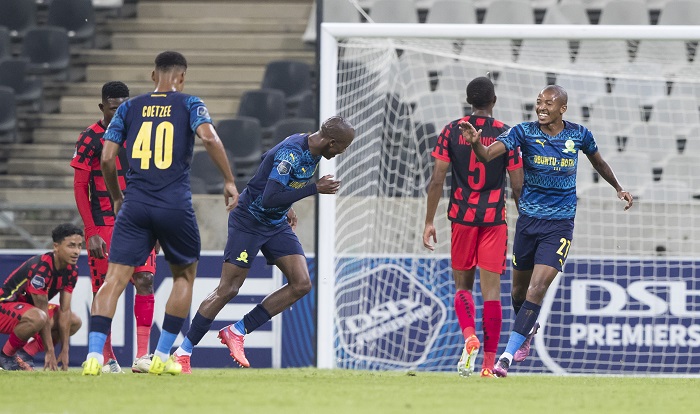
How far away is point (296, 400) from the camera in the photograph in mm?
6027

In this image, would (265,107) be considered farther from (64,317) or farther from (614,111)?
(64,317)

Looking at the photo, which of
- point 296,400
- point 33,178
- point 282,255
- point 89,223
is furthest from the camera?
point 33,178

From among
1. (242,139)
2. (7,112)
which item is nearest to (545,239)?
(242,139)

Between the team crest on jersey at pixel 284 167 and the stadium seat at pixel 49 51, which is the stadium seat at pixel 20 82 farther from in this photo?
the team crest on jersey at pixel 284 167

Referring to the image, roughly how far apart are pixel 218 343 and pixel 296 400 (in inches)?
198

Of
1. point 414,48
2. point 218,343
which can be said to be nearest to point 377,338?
point 218,343

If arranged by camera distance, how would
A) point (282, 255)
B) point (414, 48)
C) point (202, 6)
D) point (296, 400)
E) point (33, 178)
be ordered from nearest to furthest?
point (296, 400), point (282, 255), point (414, 48), point (33, 178), point (202, 6)

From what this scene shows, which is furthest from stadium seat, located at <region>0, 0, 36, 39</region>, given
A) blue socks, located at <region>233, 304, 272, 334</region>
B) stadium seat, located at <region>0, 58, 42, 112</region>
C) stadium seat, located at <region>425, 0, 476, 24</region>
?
blue socks, located at <region>233, 304, 272, 334</region>

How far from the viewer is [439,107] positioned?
Result: 12.9 m

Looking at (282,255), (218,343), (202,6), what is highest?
(202,6)

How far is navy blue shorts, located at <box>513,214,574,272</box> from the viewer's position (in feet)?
25.9

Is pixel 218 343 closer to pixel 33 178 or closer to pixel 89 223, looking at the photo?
pixel 89 223

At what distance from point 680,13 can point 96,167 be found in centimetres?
946

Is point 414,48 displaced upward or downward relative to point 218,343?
upward
